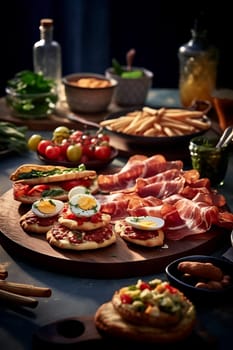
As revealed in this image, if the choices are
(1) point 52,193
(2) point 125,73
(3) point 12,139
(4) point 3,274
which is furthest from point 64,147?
(4) point 3,274

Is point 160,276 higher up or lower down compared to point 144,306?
lower down

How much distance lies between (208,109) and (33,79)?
97cm

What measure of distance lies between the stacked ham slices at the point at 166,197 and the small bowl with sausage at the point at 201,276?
30 centimetres

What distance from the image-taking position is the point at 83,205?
104 inches

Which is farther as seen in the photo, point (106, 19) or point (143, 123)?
point (106, 19)

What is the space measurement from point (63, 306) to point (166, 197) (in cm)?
90

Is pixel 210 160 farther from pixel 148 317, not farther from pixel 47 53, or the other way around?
pixel 47 53

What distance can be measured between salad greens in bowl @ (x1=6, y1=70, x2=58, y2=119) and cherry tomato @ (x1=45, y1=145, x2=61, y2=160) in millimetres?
603

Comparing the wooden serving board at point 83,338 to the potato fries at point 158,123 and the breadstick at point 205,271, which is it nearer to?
the breadstick at point 205,271

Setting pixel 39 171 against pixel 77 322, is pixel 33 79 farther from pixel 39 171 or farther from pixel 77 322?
pixel 77 322

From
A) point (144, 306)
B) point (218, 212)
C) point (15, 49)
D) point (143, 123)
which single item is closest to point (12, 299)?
point (144, 306)

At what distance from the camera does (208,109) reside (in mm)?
4039

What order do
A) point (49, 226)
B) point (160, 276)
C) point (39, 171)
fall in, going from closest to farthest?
point (160, 276), point (49, 226), point (39, 171)

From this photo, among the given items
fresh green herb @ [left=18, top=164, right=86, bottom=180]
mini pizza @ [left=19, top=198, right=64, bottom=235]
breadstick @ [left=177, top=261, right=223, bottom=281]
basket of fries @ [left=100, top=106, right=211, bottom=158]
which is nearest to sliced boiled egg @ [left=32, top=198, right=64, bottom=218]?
mini pizza @ [left=19, top=198, right=64, bottom=235]
